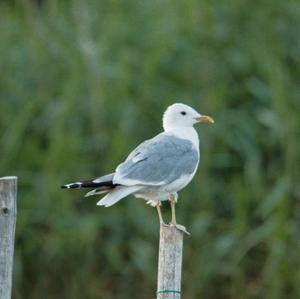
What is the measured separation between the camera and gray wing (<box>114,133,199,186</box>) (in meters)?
4.13

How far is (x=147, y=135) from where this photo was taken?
6418 mm

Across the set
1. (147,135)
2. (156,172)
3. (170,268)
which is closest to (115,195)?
(156,172)

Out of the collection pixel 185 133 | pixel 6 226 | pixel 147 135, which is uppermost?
pixel 147 135

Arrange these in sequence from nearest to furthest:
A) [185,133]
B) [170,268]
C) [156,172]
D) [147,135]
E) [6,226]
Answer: [6,226] < [170,268] < [156,172] < [185,133] < [147,135]

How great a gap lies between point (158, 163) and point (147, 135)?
7.08ft

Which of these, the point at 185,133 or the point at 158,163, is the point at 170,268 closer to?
Result: the point at 158,163

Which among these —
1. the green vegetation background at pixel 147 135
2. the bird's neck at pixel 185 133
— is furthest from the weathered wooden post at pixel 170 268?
the green vegetation background at pixel 147 135

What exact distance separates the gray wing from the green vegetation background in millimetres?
1732

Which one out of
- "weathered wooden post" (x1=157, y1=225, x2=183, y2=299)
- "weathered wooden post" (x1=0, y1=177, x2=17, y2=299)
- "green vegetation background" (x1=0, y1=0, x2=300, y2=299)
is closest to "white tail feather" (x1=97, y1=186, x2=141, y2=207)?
"weathered wooden post" (x1=157, y1=225, x2=183, y2=299)

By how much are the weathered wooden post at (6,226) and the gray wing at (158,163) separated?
0.51 metres

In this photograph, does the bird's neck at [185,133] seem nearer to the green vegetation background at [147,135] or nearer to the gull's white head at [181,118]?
the gull's white head at [181,118]

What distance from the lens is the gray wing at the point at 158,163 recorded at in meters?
4.13

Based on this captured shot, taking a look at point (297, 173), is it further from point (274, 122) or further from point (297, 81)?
point (297, 81)

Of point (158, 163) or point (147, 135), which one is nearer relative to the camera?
point (158, 163)
